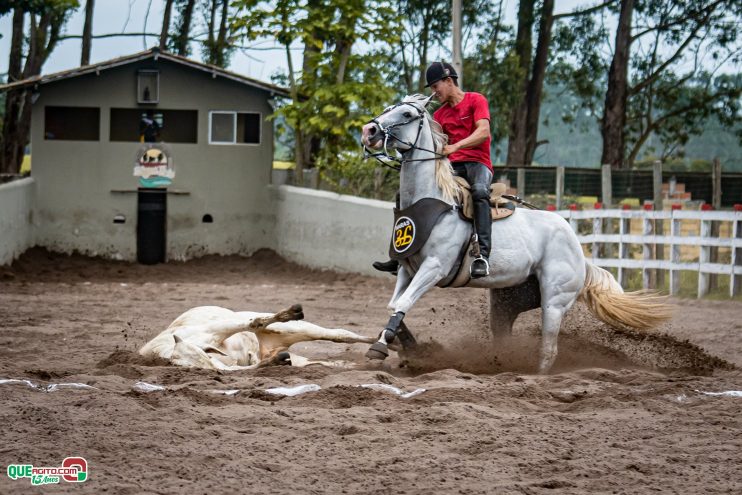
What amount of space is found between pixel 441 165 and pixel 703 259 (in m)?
8.42

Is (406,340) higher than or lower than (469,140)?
lower

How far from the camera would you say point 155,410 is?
652cm

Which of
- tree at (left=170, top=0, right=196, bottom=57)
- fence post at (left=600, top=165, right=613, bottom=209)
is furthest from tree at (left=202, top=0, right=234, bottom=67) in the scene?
fence post at (left=600, top=165, right=613, bottom=209)

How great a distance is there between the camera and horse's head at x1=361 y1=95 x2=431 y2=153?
8.47 metres

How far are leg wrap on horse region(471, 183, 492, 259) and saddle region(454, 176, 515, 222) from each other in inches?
2.6

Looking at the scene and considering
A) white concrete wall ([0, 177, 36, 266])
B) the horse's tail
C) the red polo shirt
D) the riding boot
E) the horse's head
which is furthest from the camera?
white concrete wall ([0, 177, 36, 266])

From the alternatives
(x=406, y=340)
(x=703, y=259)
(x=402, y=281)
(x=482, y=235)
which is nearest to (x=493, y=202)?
(x=482, y=235)

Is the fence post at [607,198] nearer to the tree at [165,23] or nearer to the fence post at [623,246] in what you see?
the fence post at [623,246]

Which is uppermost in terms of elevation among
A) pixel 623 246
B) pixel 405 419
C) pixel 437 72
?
pixel 437 72

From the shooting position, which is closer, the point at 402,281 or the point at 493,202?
the point at 402,281

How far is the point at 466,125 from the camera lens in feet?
29.7

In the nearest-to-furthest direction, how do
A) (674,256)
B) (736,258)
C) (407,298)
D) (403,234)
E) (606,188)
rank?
(407,298) → (403,234) → (736,258) → (674,256) → (606,188)

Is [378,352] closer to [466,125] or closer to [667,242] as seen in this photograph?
[466,125]

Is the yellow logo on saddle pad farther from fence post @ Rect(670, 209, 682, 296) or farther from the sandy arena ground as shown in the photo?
fence post @ Rect(670, 209, 682, 296)
